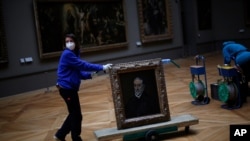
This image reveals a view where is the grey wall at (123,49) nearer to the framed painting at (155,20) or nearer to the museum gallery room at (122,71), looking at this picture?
the museum gallery room at (122,71)

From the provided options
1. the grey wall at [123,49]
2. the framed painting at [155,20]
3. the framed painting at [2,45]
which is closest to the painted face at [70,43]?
the framed painting at [2,45]

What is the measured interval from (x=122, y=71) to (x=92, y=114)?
2.87 m

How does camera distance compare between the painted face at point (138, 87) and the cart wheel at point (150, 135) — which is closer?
the cart wheel at point (150, 135)

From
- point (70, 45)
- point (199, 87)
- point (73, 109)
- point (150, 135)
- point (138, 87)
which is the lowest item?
point (150, 135)

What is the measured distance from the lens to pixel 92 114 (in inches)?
320

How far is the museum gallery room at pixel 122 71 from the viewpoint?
556 cm

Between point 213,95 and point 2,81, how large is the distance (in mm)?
7564

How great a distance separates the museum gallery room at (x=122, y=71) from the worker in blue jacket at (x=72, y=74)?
17 mm

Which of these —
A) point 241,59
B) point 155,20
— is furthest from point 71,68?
point 155,20

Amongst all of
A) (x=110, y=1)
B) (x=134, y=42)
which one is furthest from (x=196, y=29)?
(x=110, y=1)

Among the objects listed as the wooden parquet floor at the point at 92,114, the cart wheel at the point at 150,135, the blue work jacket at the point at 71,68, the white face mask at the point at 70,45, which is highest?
the white face mask at the point at 70,45

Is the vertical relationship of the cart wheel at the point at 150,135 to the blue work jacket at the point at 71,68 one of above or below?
below

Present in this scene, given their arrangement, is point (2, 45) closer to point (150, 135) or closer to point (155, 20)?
point (150, 135)

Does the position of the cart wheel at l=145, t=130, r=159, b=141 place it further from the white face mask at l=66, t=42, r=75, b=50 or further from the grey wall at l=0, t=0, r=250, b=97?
the grey wall at l=0, t=0, r=250, b=97
